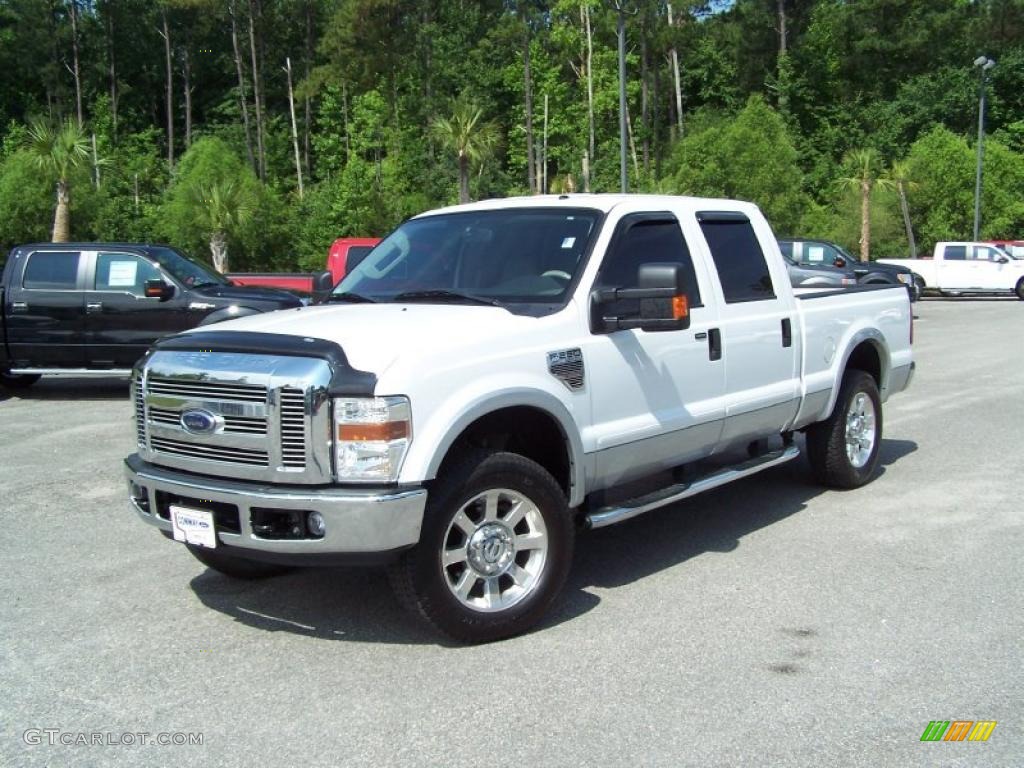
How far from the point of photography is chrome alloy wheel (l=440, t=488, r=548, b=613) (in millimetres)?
4461

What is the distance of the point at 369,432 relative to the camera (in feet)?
13.5

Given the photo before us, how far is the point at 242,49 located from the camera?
6619cm

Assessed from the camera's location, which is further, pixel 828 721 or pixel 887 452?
pixel 887 452

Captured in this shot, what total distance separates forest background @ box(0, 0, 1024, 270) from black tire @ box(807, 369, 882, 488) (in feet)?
132

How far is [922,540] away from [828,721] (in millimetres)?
2629

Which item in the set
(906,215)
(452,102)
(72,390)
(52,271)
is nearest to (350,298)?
(52,271)

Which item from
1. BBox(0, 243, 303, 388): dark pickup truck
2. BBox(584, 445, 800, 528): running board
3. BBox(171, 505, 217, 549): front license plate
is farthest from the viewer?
BBox(0, 243, 303, 388): dark pickup truck

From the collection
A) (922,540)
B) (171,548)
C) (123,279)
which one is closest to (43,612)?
(171,548)

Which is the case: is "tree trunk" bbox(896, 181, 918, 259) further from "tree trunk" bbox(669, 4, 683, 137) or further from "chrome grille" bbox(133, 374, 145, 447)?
"chrome grille" bbox(133, 374, 145, 447)

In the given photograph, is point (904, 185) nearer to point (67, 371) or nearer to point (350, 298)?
point (67, 371)

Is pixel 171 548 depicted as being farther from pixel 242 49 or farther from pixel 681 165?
pixel 242 49

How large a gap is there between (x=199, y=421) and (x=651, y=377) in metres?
2.26

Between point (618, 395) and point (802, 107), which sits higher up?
point (802, 107)

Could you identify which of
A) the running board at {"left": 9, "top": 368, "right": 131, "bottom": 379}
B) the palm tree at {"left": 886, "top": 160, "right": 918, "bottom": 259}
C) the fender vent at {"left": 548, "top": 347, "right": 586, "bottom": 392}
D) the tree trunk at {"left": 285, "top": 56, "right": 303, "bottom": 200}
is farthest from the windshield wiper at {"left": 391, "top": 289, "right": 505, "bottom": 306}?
the tree trunk at {"left": 285, "top": 56, "right": 303, "bottom": 200}
